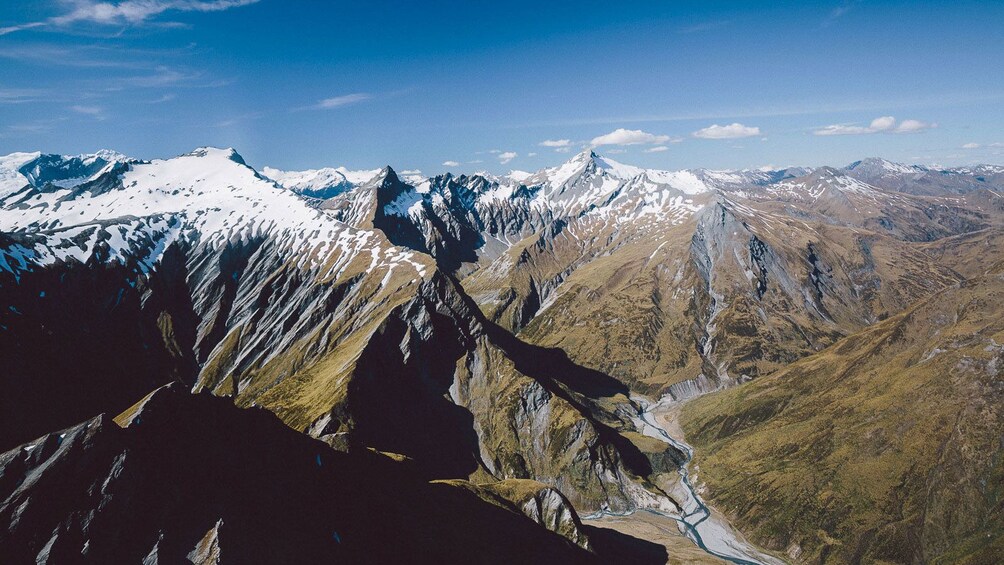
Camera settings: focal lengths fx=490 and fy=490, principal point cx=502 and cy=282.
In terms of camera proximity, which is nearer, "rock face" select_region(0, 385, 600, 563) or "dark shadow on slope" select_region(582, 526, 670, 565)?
"rock face" select_region(0, 385, 600, 563)

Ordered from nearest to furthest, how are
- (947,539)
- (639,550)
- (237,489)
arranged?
(237,489)
(639,550)
(947,539)

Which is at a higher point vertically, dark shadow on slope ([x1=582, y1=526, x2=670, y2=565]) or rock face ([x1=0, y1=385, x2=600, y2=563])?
rock face ([x1=0, y1=385, x2=600, y2=563])

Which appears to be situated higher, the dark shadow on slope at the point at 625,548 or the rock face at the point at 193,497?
the rock face at the point at 193,497

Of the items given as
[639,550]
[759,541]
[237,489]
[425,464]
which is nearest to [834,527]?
[759,541]

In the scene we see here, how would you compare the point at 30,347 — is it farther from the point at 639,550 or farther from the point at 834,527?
the point at 834,527

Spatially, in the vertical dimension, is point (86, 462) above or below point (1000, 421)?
above

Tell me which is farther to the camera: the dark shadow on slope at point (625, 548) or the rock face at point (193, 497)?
the dark shadow on slope at point (625, 548)

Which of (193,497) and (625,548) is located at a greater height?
(193,497)

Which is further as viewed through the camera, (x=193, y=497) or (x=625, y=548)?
(x=625, y=548)
